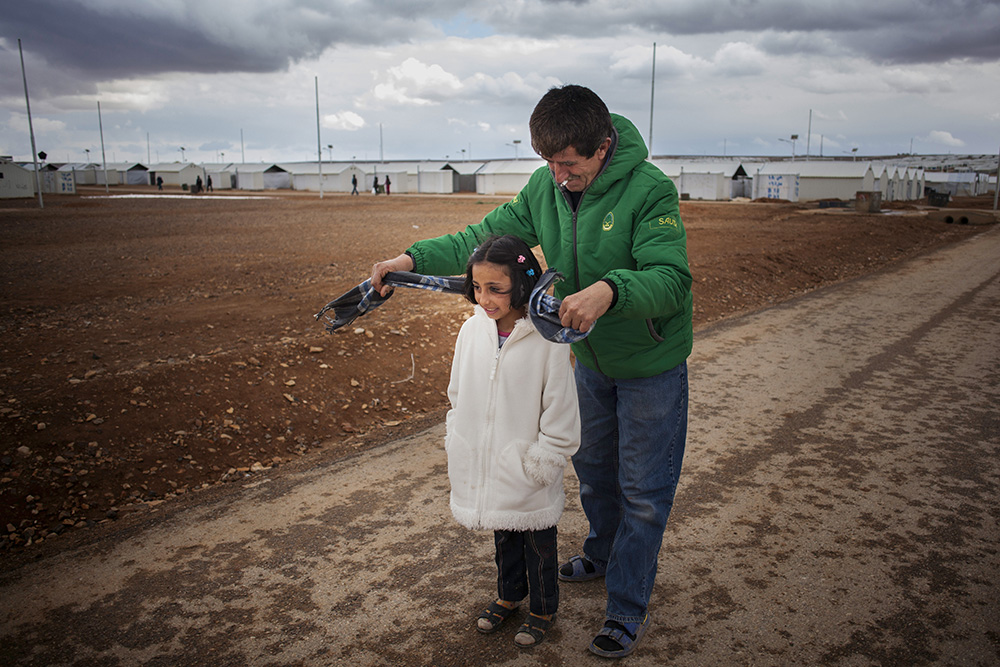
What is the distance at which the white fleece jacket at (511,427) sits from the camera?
2.44 meters

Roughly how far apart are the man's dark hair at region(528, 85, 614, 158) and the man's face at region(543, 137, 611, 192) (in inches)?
0.7

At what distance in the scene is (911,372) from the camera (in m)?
6.21

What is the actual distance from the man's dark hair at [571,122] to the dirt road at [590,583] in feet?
6.23

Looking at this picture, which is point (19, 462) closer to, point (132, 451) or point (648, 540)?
point (132, 451)

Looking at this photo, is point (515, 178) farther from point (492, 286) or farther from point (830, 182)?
point (492, 286)

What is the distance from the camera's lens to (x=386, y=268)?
8.92 feet

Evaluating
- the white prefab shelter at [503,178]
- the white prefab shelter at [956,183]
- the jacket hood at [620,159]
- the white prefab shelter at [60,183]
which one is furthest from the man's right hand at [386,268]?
the white prefab shelter at [956,183]

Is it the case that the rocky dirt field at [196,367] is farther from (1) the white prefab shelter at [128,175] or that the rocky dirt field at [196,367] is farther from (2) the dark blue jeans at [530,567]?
(1) the white prefab shelter at [128,175]

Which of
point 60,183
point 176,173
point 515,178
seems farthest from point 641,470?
point 176,173

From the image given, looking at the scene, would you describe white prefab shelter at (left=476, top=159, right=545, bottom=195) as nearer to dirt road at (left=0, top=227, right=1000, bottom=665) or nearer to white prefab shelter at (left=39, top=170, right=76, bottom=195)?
white prefab shelter at (left=39, top=170, right=76, bottom=195)

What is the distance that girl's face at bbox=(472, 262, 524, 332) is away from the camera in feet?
8.01

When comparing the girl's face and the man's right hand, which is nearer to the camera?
the girl's face

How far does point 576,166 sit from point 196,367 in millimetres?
4303

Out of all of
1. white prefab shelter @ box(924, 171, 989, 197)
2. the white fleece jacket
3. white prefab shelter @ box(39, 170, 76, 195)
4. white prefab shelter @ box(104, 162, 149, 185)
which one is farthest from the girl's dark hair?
white prefab shelter @ box(104, 162, 149, 185)
